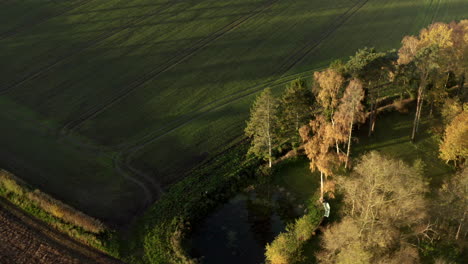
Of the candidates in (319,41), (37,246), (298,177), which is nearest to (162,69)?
(319,41)

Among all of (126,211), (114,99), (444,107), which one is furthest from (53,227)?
(444,107)

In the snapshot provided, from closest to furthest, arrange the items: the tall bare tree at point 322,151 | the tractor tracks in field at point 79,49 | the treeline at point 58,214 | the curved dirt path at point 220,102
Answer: the treeline at point 58,214 → the tall bare tree at point 322,151 → the curved dirt path at point 220,102 → the tractor tracks in field at point 79,49

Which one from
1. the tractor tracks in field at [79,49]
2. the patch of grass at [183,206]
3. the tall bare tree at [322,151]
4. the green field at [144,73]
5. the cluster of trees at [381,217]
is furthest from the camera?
the tractor tracks in field at [79,49]

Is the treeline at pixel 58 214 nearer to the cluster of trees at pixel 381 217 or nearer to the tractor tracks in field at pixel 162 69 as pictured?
the tractor tracks in field at pixel 162 69

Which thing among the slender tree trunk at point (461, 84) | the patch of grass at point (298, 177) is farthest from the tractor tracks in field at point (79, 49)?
the slender tree trunk at point (461, 84)

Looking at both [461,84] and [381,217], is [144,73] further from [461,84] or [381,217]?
[461,84]
